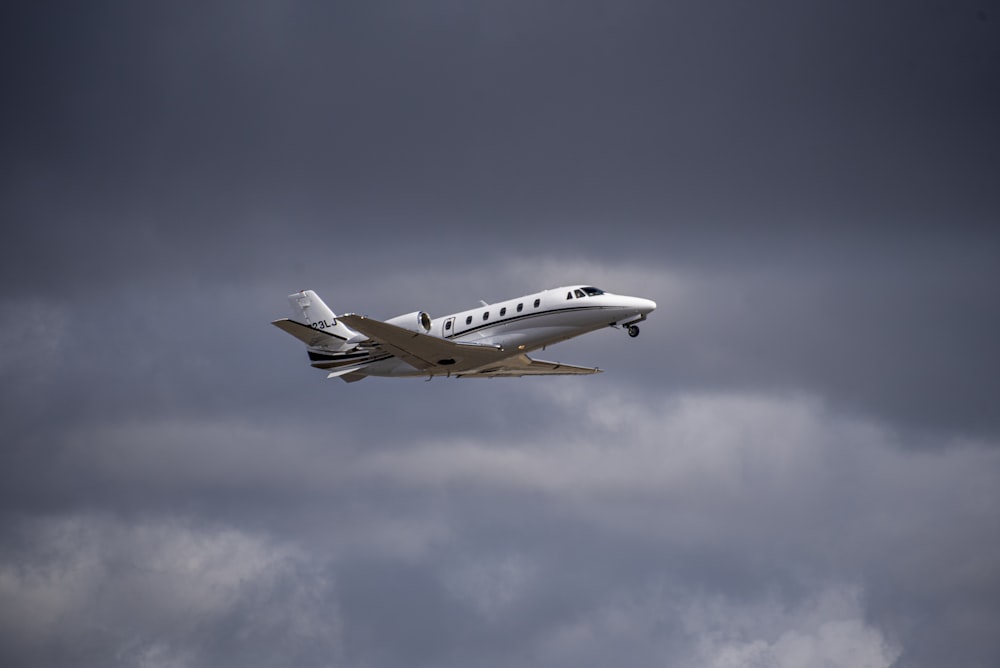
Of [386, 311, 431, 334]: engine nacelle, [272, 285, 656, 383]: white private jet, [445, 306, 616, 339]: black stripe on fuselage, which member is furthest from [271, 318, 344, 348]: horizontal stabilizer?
[445, 306, 616, 339]: black stripe on fuselage

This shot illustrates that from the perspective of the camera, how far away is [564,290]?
7919 centimetres

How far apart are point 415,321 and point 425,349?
3.41 m

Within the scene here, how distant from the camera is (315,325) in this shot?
90562 mm

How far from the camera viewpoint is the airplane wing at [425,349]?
77.2 meters

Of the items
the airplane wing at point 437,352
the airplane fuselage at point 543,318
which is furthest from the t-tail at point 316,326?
the airplane fuselage at point 543,318

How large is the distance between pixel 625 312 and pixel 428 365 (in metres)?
12.7

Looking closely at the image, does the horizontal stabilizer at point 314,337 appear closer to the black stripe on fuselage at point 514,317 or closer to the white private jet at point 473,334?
the white private jet at point 473,334

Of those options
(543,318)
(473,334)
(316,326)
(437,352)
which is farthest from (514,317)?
(316,326)

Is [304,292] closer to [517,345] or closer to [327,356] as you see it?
[327,356]

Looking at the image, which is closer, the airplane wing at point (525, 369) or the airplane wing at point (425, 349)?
the airplane wing at point (425, 349)

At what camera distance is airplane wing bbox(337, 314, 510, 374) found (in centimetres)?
7725

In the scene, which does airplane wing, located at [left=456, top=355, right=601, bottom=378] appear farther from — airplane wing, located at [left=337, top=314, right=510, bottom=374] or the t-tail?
the t-tail

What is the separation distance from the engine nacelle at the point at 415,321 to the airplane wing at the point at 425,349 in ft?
6.09

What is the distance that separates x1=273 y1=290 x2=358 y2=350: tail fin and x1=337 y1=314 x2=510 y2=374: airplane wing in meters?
5.99
